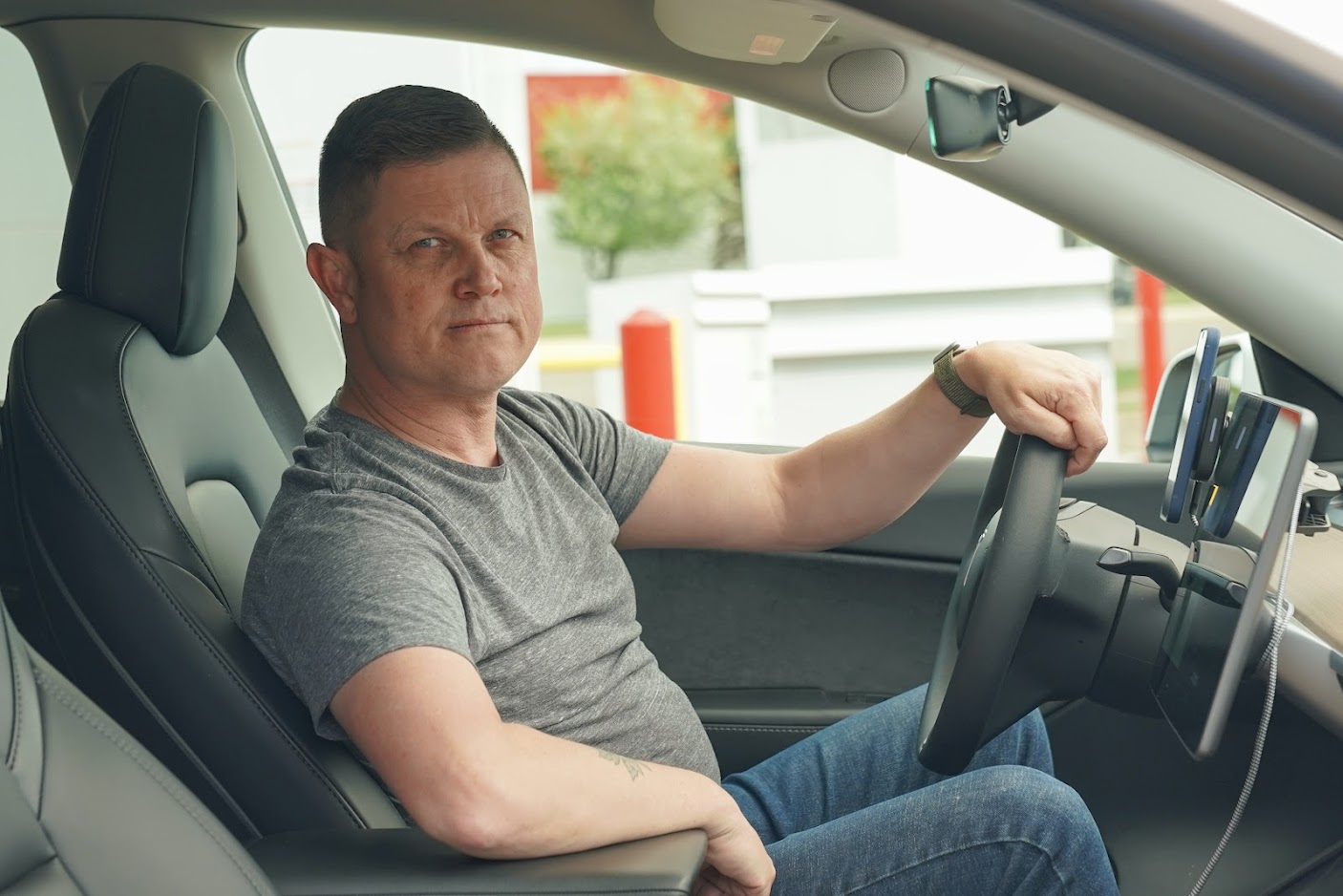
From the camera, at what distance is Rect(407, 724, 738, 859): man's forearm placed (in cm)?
134

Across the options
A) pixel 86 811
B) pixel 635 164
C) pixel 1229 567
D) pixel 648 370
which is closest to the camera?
pixel 86 811

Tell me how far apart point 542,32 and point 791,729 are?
109 cm

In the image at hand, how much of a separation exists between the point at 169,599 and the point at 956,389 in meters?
0.96

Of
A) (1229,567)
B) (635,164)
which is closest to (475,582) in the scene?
(1229,567)

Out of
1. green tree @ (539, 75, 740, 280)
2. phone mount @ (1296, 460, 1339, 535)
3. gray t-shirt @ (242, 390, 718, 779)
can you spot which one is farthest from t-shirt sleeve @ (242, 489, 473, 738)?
green tree @ (539, 75, 740, 280)

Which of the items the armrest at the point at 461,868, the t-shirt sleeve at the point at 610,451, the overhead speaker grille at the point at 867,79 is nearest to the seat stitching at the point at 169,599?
the armrest at the point at 461,868

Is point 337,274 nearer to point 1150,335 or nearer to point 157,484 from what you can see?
point 157,484

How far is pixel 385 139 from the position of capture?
1780mm

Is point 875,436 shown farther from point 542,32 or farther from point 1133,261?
point 542,32

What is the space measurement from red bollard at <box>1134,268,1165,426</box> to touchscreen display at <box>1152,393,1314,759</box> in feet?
18.8

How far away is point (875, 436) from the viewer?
6.56 feet

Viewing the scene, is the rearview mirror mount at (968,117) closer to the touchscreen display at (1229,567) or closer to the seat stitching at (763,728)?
the touchscreen display at (1229,567)

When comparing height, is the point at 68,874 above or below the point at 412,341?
below

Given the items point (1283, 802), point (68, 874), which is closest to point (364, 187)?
point (68, 874)
